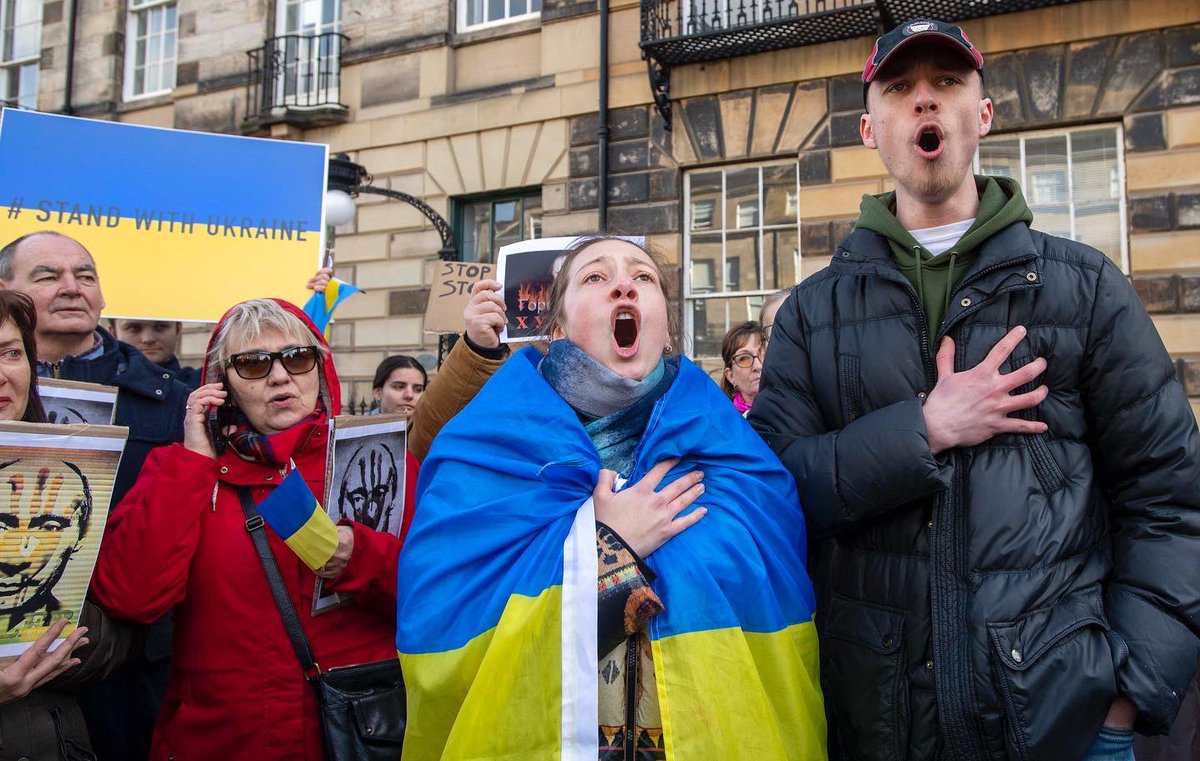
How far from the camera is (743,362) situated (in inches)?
185

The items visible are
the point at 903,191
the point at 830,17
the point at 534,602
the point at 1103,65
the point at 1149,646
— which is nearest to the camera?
the point at 1149,646

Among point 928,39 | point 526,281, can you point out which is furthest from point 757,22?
point 928,39

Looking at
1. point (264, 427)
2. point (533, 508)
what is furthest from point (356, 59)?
point (533, 508)

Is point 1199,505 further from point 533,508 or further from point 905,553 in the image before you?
point 533,508

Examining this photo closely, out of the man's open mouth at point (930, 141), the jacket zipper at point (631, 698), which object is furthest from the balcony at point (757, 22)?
the jacket zipper at point (631, 698)

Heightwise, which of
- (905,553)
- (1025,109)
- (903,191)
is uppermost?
(1025,109)

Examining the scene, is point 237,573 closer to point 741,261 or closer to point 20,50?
point 741,261

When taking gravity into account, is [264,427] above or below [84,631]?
above

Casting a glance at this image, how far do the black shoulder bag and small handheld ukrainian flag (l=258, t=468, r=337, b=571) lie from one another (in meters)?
0.16

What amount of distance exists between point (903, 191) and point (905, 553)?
83 cm

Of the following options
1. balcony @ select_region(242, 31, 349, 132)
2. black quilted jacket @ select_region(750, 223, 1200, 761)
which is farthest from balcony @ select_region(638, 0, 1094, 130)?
black quilted jacket @ select_region(750, 223, 1200, 761)

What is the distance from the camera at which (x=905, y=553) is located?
1996 millimetres

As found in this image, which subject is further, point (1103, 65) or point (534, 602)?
point (1103, 65)

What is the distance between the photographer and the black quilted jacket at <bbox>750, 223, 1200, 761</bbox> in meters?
1.82
